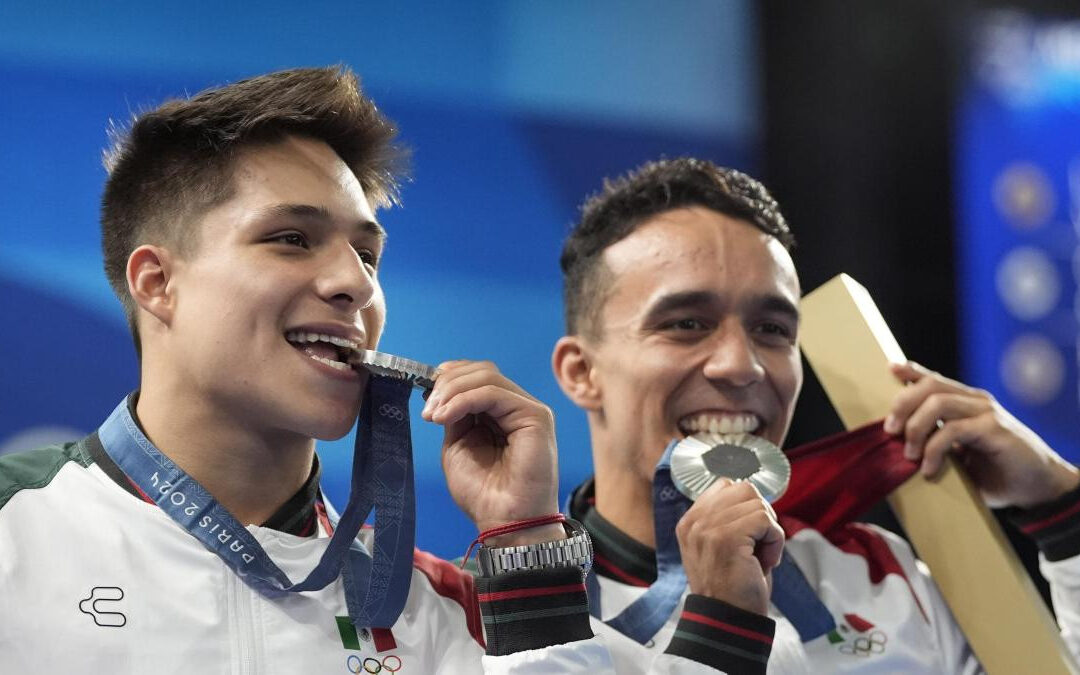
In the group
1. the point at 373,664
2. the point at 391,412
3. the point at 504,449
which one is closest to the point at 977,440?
the point at 504,449

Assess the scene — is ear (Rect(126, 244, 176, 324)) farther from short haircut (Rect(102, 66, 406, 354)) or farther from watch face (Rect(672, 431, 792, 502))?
watch face (Rect(672, 431, 792, 502))

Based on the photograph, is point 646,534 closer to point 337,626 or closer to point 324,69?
point 337,626

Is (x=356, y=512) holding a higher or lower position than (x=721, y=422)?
lower

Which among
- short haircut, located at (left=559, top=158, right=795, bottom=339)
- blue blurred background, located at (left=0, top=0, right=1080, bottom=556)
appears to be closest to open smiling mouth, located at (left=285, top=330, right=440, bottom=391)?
short haircut, located at (left=559, top=158, right=795, bottom=339)

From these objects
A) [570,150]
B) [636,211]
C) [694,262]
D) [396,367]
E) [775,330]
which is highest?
[570,150]

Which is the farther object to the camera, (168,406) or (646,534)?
(646,534)

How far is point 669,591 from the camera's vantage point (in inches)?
101

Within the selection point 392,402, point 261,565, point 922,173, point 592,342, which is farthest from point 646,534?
point 922,173

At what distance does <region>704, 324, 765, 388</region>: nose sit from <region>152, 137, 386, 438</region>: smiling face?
0.73 metres

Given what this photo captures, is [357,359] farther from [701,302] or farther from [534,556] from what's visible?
[701,302]

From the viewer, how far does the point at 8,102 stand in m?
2.97

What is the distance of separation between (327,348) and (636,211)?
0.98 m

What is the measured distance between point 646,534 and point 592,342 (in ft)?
1.37

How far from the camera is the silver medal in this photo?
2197 mm
